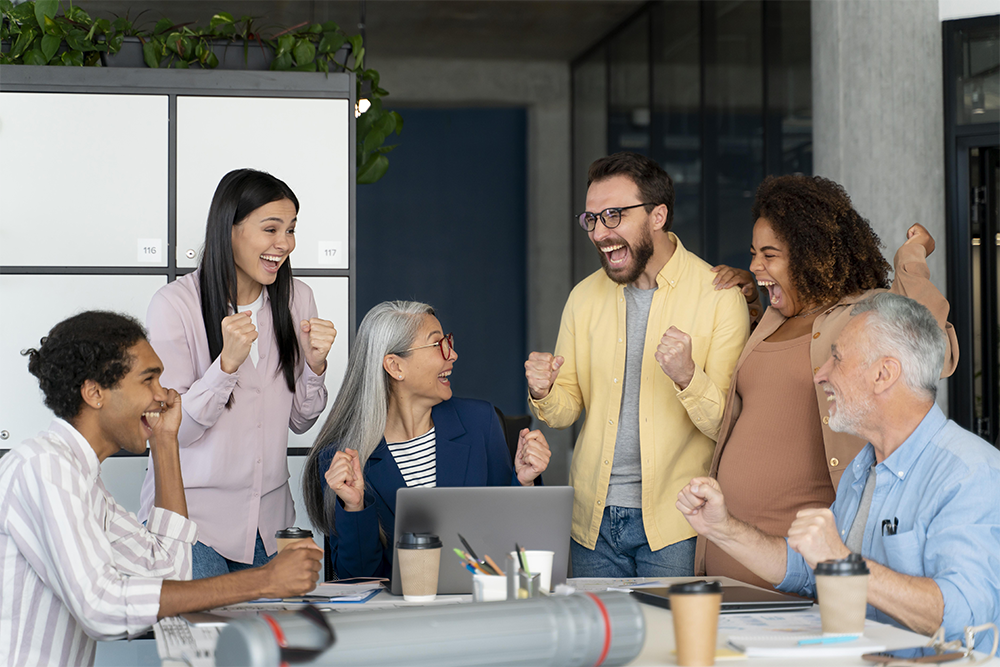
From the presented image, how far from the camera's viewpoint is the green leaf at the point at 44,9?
3367mm

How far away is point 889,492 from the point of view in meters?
1.97

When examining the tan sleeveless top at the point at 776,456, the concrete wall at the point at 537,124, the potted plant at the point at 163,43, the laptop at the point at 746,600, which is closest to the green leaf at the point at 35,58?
the potted plant at the point at 163,43

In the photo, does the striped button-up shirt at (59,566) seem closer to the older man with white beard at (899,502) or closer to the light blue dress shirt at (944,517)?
the older man with white beard at (899,502)

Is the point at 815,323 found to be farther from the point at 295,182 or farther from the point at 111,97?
the point at 111,97

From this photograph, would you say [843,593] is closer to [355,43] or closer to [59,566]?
[59,566]

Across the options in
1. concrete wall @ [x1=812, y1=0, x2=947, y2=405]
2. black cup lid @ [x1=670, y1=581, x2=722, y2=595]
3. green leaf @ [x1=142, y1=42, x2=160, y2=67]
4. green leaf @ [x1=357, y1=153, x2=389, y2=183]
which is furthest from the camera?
concrete wall @ [x1=812, y1=0, x2=947, y2=405]

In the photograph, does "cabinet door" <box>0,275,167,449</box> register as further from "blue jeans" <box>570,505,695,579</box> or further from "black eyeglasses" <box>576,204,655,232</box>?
"blue jeans" <box>570,505,695,579</box>

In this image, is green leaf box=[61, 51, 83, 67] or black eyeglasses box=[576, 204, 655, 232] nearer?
black eyeglasses box=[576, 204, 655, 232]

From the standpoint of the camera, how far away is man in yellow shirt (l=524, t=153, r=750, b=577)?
108 inches

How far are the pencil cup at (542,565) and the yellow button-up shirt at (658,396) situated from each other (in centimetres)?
93

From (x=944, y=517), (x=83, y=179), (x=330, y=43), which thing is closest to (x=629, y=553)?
(x=944, y=517)

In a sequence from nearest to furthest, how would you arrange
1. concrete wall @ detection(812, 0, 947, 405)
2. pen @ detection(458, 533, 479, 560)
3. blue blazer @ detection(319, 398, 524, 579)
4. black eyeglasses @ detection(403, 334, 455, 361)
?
pen @ detection(458, 533, 479, 560) → blue blazer @ detection(319, 398, 524, 579) → black eyeglasses @ detection(403, 334, 455, 361) → concrete wall @ detection(812, 0, 947, 405)

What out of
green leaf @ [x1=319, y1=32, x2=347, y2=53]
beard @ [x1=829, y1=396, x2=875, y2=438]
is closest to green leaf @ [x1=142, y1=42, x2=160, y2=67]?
green leaf @ [x1=319, y1=32, x2=347, y2=53]

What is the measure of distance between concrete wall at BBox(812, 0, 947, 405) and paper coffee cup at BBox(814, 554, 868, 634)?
2965mm
